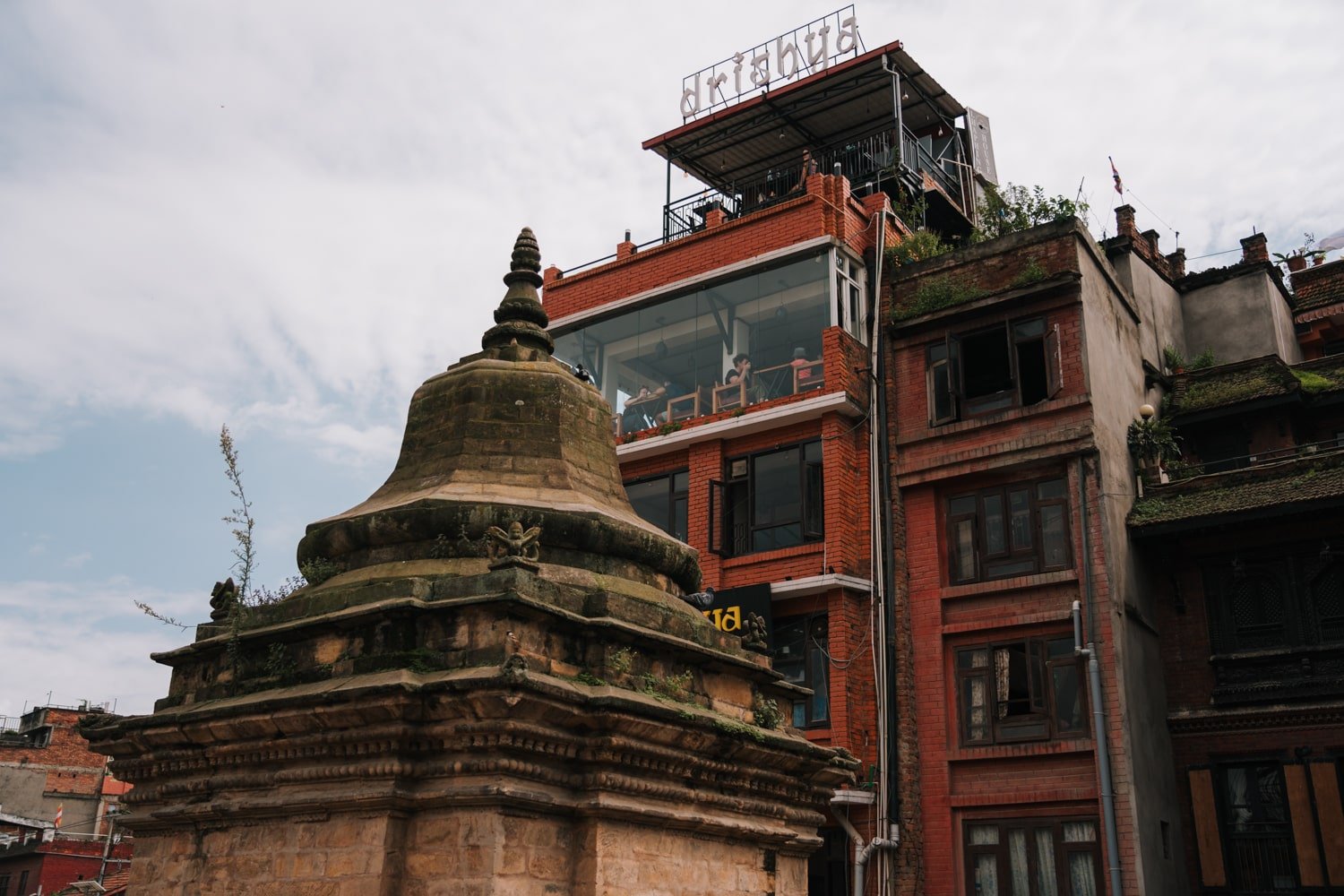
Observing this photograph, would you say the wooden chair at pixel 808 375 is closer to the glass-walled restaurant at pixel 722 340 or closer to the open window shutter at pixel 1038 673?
the glass-walled restaurant at pixel 722 340

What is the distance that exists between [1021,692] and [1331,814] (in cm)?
567

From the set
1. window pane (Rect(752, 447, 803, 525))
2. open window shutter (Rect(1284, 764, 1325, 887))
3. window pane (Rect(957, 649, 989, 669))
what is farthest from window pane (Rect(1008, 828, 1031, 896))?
window pane (Rect(752, 447, 803, 525))

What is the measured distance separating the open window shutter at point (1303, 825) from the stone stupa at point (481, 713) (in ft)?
45.0

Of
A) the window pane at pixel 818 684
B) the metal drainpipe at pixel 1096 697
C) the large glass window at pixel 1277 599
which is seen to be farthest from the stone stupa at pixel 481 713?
the large glass window at pixel 1277 599

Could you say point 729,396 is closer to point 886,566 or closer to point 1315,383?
point 886,566

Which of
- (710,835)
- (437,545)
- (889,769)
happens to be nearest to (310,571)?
(437,545)

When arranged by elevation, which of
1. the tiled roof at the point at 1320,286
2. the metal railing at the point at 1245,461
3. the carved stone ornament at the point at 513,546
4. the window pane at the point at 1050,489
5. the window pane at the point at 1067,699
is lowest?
the carved stone ornament at the point at 513,546

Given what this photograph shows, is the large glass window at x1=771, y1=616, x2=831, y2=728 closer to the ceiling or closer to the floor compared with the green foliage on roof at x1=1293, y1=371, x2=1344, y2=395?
closer to the floor

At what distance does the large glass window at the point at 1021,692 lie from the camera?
23.9m

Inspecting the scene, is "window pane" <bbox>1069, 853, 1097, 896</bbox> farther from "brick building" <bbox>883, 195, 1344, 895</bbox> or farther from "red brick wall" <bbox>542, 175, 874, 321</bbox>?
"red brick wall" <bbox>542, 175, 874, 321</bbox>

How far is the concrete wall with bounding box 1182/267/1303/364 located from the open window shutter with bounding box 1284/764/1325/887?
12.3 m

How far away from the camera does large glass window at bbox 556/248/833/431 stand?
93.7ft

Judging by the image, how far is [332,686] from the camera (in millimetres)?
10508

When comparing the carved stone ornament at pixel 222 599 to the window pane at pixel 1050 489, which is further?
the window pane at pixel 1050 489
